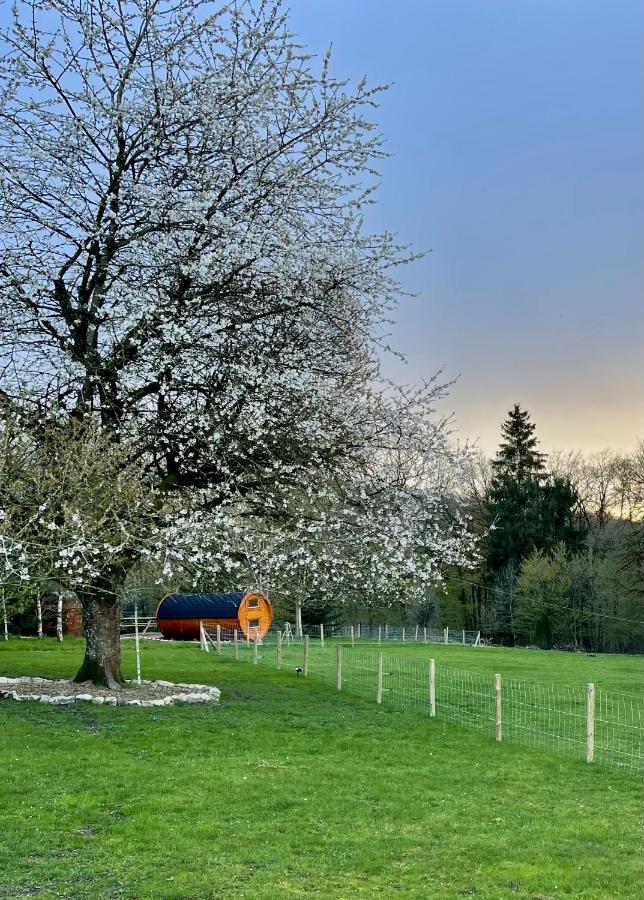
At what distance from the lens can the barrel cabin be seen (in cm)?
3634

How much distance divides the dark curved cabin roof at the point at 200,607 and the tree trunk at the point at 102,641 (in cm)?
2019

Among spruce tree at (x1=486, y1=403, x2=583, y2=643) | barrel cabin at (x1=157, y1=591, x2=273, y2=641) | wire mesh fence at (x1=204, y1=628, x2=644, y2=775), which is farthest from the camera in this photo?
spruce tree at (x1=486, y1=403, x2=583, y2=643)

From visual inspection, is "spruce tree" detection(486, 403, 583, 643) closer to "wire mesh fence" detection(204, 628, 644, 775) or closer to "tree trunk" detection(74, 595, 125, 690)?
"wire mesh fence" detection(204, 628, 644, 775)

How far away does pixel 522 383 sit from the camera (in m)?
21.2

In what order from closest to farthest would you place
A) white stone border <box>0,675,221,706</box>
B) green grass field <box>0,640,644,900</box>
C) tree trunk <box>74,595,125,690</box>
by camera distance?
green grass field <box>0,640,644,900</box>, white stone border <box>0,675,221,706</box>, tree trunk <box>74,595,125,690</box>

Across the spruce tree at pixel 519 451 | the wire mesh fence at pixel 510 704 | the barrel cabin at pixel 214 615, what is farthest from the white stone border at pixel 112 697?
the spruce tree at pixel 519 451

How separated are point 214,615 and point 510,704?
21.8 m

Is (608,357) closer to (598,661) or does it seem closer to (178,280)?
(178,280)

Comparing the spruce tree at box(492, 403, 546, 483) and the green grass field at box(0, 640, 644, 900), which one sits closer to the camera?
the green grass field at box(0, 640, 644, 900)

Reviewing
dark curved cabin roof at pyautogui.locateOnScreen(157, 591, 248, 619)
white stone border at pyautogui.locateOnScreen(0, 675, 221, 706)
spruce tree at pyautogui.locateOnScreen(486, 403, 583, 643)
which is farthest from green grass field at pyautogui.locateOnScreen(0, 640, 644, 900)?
spruce tree at pyautogui.locateOnScreen(486, 403, 583, 643)

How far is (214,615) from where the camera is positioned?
123 ft

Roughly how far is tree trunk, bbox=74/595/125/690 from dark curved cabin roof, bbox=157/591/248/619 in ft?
66.2

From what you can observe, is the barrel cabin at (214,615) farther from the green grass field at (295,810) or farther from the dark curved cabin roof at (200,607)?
the green grass field at (295,810)

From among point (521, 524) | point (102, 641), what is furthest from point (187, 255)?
point (521, 524)
